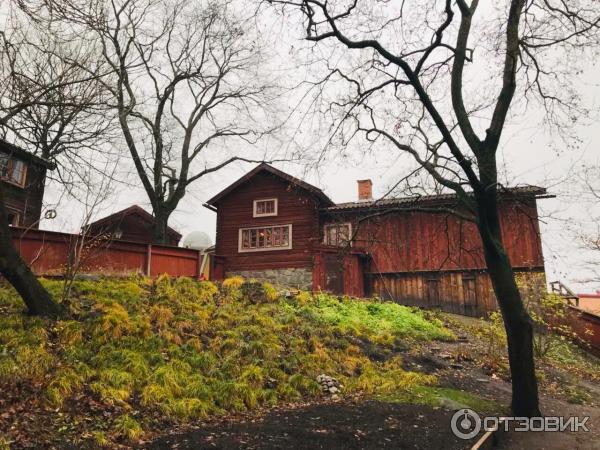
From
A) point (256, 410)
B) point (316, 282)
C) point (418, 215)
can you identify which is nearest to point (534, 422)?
point (256, 410)

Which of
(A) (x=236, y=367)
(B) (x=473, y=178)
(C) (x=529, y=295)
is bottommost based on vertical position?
(A) (x=236, y=367)

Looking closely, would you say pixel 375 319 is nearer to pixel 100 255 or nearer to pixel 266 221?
pixel 100 255

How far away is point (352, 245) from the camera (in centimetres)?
2066

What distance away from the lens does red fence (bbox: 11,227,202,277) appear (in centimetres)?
1208

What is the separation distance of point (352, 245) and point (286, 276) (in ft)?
13.4

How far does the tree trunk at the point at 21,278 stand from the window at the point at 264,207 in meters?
16.0

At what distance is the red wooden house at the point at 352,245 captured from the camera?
20203mm

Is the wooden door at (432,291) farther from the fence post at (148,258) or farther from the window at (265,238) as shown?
the fence post at (148,258)

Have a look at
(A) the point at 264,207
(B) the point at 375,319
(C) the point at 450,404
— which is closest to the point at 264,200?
(A) the point at 264,207

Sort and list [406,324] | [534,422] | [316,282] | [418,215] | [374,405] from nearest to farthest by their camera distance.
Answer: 1. [534,422]
2. [374,405]
3. [406,324]
4. [316,282]
5. [418,215]

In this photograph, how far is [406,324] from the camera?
46.9ft

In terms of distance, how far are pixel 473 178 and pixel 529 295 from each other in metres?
6.92

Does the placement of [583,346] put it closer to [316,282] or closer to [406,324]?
[406,324]

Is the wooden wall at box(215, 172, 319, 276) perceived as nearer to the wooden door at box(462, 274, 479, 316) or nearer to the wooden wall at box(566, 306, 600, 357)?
the wooden door at box(462, 274, 479, 316)
